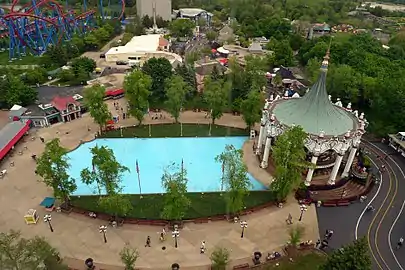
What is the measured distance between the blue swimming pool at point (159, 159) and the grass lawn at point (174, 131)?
1.20 m

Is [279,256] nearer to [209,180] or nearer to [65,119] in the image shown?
[209,180]

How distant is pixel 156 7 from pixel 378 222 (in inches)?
4130

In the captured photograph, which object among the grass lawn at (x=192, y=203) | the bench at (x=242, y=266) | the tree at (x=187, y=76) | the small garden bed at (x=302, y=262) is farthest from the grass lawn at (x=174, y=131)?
the bench at (x=242, y=266)

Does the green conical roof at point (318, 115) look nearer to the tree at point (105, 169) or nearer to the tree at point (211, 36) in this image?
the tree at point (105, 169)

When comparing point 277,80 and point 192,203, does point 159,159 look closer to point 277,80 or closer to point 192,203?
point 192,203

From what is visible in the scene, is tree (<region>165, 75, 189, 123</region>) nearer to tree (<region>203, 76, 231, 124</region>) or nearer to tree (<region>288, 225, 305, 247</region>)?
tree (<region>203, 76, 231, 124</region>)

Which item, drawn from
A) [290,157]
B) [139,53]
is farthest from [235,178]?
[139,53]

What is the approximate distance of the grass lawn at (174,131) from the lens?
55.6 metres

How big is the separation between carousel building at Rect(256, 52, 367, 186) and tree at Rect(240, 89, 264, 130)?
4948 millimetres

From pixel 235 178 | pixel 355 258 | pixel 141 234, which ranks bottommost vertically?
pixel 141 234

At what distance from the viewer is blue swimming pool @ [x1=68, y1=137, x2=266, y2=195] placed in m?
44.6

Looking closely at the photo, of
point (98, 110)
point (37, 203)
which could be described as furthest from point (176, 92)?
point (37, 203)

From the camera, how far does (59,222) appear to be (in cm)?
3825

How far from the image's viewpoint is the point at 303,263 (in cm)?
3375
